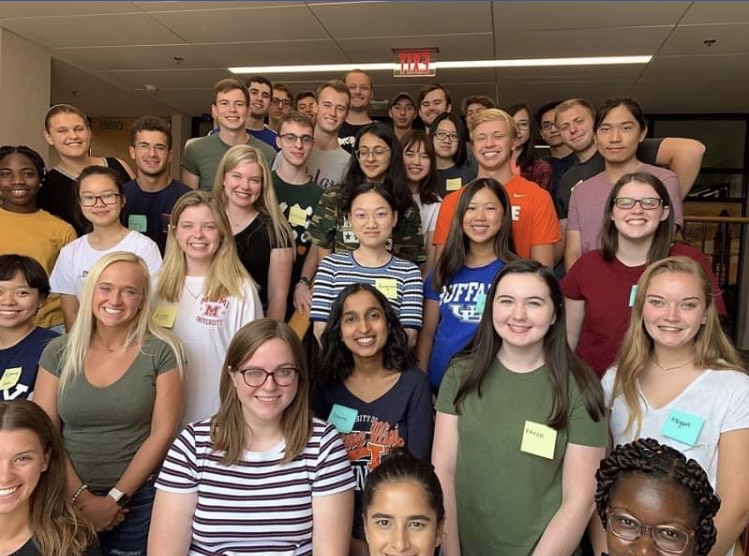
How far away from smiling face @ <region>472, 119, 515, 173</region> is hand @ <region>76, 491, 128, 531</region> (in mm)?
2053

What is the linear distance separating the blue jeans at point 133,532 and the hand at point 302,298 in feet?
3.60

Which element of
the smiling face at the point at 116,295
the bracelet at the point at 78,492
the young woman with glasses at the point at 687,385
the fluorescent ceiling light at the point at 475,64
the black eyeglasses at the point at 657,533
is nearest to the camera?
the black eyeglasses at the point at 657,533

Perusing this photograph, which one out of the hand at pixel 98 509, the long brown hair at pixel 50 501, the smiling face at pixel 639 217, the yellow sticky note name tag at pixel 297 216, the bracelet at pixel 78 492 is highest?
the smiling face at pixel 639 217

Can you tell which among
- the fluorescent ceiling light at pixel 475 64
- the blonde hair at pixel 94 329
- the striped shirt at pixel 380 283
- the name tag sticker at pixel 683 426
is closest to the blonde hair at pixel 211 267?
the blonde hair at pixel 94 329

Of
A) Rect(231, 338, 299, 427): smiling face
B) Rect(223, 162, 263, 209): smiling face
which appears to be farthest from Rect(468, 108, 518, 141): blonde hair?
Rect(231, 338, 299, 427): smiling face

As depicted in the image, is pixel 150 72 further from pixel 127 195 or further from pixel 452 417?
pixel 452 417

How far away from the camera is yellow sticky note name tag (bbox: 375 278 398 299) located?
2.47m

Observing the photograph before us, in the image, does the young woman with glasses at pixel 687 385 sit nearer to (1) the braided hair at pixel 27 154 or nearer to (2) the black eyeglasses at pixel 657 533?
(2) the black eyeglasses at pixel 657 533

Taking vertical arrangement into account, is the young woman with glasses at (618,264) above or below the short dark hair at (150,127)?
below

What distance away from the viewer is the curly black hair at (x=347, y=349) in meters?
2.19

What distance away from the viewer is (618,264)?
231 cm

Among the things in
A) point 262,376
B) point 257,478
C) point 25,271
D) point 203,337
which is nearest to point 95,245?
point 25,271

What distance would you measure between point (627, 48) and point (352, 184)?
395 centimetres

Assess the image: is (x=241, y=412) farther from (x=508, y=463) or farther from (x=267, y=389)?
(x=508, y=463)
